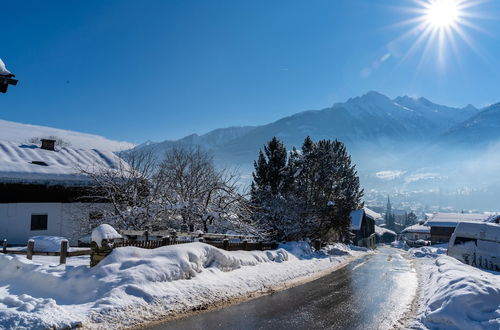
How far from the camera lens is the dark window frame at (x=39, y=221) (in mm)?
24484

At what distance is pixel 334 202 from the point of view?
38.9 meters

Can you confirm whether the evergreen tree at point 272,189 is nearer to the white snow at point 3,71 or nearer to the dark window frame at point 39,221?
the dark window frame at point 39,221

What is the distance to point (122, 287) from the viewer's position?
10391 millimetres

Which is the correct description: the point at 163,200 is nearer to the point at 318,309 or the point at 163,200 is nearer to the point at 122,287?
the point at 122,287

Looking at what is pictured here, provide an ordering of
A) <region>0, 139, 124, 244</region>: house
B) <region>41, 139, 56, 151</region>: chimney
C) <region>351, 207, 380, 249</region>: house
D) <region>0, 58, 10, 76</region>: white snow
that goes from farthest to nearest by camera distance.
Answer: <region>351, 207, 380, 249</region>: house → <region>41, 139, 56, 151</region>: chimney → <region>0, 139, 124, 244</region>: house → <region>0, 58, 10, 76</region>: white snow

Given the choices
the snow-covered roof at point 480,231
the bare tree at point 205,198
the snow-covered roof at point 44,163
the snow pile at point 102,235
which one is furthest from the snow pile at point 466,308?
the snow-covered roof at point 44,163

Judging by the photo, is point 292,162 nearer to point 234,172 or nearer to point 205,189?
point 234,172

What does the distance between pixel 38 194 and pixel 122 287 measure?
1762cm

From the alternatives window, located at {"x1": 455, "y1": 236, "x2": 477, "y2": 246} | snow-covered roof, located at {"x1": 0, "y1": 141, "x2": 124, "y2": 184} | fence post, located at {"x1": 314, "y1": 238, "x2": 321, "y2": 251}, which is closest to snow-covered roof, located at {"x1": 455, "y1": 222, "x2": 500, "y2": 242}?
window, located at {"x1": 455, "y1": 236, "x2": 477, "y2": 246}

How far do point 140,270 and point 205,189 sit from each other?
15202 millimetres

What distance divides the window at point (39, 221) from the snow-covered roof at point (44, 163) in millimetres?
2284

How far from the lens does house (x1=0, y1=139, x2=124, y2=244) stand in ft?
77.2

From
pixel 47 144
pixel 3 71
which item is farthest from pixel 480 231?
pixel 47 144

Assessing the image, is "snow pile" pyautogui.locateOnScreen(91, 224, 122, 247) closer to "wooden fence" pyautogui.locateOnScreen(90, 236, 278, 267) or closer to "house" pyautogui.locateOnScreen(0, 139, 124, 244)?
"wooden fence" pyautogui.locateOnScreen(90, 236, 278, 267)
